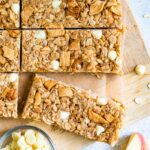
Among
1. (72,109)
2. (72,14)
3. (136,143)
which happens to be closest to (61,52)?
(72,14)

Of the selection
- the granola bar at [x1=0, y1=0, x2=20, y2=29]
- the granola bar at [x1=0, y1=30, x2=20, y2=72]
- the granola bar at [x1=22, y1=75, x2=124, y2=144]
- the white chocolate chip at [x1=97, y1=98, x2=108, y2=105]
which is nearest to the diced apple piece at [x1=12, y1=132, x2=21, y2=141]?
the granola bar at [x1=22, y1=75, x2=124, y2=144]

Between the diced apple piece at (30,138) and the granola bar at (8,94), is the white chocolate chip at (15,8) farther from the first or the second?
the diced apple piece at (30,138)

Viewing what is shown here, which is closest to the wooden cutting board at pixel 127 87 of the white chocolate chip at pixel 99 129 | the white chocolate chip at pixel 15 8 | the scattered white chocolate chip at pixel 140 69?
the scattered white chocolate chip at pixel 140 69

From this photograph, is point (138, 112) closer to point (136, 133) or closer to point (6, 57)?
point (136, 133)

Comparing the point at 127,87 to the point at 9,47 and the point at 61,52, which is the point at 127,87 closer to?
the point at 61,52

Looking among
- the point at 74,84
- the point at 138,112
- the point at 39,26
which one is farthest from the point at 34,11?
the point at 138,112

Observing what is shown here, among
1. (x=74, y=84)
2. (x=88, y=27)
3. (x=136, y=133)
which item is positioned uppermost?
(x=88, y=27)

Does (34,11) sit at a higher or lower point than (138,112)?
higher
